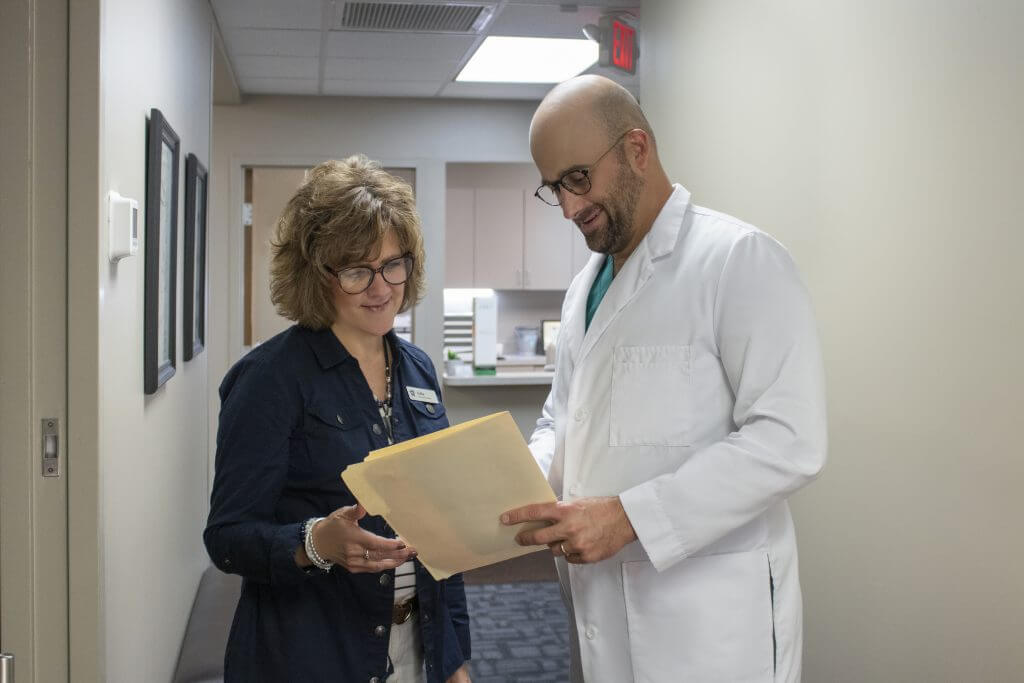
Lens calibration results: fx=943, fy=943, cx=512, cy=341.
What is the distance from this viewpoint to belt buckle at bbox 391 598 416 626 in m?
1.50

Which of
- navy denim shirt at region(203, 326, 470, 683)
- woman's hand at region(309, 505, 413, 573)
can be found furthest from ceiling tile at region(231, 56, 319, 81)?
woman's hand at region(309, 505, 413, 573)

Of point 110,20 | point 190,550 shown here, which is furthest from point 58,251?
point 190,550

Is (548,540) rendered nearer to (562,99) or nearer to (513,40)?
(562,99)

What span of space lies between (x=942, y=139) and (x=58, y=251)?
148 centimetres

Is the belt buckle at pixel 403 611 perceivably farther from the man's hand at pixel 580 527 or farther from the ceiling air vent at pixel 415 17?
the ceiling air vent at pixel 415 17

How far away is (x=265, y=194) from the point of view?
778 centimetres

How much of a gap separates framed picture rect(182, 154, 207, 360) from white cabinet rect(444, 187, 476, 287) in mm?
3577

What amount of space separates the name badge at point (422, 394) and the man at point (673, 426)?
24cm

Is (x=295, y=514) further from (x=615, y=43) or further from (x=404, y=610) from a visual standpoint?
(x=615, y=43)

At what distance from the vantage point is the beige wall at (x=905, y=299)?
1.45 m

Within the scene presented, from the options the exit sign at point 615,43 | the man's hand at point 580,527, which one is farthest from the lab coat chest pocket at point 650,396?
the exit sign at point 615,43

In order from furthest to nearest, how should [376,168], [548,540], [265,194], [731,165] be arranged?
[265,194]
[731,165]
[376,168]
[548,540]

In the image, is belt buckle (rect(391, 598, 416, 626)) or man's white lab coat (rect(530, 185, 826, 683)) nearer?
man's white lab coat (rect(530, 185, 826, 683))

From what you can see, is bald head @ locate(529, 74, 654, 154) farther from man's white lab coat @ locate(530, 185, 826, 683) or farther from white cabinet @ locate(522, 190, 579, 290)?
white cabinet @ locate(522, 190, 579, 290)
